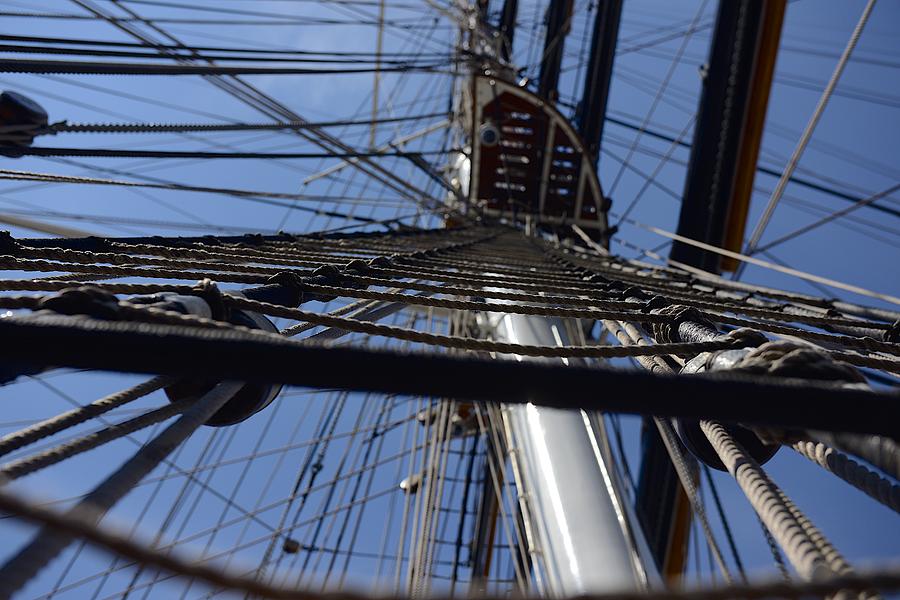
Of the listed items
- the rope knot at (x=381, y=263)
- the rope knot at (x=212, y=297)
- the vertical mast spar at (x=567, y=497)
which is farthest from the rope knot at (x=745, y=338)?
the rope knot at (x=381, y=263)

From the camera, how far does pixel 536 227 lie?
829 cm

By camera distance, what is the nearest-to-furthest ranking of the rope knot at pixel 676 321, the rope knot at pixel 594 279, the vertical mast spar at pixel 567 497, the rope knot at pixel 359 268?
the rope knot at pixel 676 321, the rope knot at pixel 359 268, the vertical mast spar at pixel 567 497, the rope knot at pixel 594 279

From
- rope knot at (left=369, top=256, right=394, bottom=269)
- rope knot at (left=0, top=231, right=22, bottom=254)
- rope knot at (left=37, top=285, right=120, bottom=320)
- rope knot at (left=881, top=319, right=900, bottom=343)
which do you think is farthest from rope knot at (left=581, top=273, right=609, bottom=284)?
rope knot at (left=37, top=285, right=120, bottom=320)

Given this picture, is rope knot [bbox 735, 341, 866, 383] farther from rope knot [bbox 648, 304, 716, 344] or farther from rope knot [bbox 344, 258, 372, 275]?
rope knot [bbox 344, 258, 372, 275]

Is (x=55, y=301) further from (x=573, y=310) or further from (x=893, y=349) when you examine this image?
(x=893, y=349)

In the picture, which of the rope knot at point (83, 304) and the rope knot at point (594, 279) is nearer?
the rope knot at point (83, 304)

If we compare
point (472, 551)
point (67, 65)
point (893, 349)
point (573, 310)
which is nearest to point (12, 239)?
point (67, 65)

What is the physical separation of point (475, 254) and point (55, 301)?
2.86 meters

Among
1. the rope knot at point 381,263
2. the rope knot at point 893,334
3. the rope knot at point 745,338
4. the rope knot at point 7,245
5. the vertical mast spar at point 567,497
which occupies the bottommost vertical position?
the vertical mast spar at point 567,497

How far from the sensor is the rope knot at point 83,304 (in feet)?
2.88

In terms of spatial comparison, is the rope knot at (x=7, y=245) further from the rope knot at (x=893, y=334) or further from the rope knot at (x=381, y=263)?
the rope knot at (x=893, y=334)

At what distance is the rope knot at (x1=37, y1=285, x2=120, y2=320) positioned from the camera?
0.88 m

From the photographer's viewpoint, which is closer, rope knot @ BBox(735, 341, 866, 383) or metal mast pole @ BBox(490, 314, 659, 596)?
rope knot @ BBox(735, 341, 866, 383)

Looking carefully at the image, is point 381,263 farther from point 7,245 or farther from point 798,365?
point 798,365
